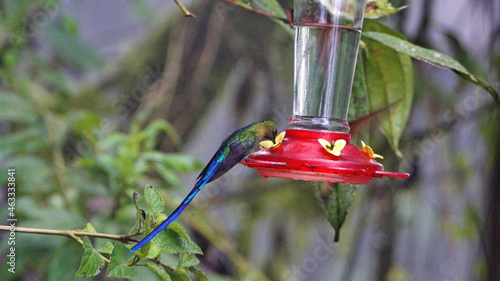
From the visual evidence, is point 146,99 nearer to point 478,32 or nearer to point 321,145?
point 478,32

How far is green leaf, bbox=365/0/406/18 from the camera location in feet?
3.50

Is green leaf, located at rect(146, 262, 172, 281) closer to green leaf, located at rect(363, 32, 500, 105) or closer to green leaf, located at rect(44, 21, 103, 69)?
green leaf, located at rect(363, 32, 500, 105)

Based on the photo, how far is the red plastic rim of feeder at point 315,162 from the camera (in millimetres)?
906

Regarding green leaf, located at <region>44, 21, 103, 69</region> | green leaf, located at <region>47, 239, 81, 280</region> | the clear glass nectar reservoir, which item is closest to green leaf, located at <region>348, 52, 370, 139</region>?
the clear glass nectar reservoir

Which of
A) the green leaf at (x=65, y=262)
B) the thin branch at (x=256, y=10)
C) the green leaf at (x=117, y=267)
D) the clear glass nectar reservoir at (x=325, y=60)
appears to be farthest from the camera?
the green leaf at (x=65, y=262)

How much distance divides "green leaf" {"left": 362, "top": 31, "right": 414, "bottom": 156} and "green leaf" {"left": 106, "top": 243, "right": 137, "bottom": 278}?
55cm

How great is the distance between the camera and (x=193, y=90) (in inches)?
108

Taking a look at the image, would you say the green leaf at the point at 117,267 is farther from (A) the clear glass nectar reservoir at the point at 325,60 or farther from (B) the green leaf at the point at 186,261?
(A) the clear glass nectar reservoir at the point at 325,60

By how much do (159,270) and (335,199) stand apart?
420 millimetres

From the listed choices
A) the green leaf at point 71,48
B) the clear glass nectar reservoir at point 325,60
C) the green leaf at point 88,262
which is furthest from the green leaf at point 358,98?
the green leaf at point 71,48

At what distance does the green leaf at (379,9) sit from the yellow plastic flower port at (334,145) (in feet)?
0.83

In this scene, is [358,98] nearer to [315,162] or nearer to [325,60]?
[325,60]

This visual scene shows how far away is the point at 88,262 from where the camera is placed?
0.77m

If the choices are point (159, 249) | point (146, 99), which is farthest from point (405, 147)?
point (159, 249)
